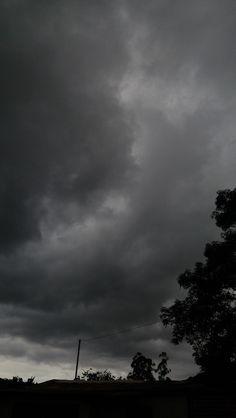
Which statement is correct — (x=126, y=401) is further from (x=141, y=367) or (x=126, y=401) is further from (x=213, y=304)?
(x=141, y=367)

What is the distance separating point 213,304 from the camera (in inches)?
872

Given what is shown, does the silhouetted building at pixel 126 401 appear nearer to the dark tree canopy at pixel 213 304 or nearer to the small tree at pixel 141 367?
the dark tree canopy at pixel 213 304

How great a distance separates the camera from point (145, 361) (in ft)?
232

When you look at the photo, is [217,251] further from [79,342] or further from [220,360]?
[79,342]

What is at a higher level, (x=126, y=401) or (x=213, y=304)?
(x=213, y=304)

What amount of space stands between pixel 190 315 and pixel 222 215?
711cm

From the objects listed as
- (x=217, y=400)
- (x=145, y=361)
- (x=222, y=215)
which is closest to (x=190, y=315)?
(x=222, y=215)

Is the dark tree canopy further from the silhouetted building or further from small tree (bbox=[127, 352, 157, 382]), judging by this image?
small tree (bbox=[127, 352, 157, 382])

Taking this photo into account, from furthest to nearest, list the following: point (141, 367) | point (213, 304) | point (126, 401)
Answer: point (141, 367)
point (213, 304)
point (126, 401)

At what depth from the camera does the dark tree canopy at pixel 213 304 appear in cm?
2091

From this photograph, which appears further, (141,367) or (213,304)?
(141,367)

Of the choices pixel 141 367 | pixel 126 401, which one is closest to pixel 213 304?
pixel 126 401

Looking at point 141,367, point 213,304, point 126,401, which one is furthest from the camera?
point 141,367

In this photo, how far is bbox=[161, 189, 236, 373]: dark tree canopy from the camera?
2091 centimetres
